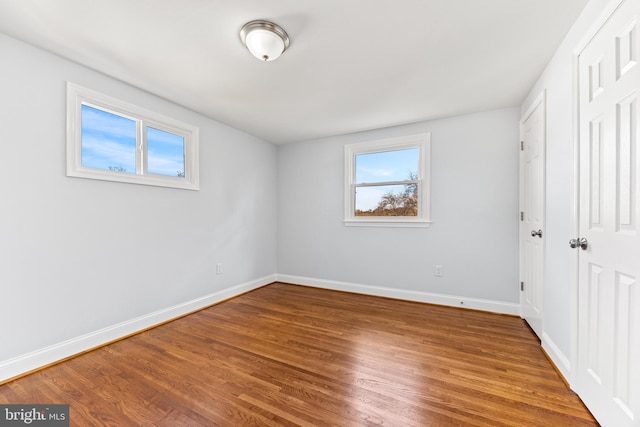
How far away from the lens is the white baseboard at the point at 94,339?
1.81 m

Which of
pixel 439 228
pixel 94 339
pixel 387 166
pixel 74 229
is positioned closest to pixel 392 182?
pixel 387 166

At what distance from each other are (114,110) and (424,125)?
3442 millimetres

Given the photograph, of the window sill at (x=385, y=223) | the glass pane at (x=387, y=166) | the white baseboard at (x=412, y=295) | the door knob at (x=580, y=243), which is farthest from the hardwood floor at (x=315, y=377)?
the glass pane at (x=387, y=166)

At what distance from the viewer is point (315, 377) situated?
181 cm

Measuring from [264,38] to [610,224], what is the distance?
2.24 meters

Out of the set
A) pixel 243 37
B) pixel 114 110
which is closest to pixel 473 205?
pixel 243 37

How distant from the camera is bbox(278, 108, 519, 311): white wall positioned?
2.99m

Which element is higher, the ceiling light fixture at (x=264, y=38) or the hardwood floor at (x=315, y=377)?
the ceiling light fixture at (x=264, y=38)

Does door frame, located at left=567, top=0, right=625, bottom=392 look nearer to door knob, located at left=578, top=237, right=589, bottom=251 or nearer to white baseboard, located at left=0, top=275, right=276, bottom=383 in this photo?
door knob, located at left=578, top=237, right=589, bottom=251

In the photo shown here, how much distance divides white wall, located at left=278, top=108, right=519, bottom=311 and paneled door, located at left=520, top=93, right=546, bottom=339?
15cm

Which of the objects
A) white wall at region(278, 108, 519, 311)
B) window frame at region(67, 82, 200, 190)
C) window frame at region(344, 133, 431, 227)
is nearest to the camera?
window frame at region(67, 82, 200, 190)

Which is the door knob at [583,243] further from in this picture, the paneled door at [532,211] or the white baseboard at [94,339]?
the white baseboard at [94,339]

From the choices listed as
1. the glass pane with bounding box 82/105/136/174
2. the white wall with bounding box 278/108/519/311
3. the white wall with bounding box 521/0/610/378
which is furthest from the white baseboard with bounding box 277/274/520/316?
the glass pane with bounding box 82/105/136/174

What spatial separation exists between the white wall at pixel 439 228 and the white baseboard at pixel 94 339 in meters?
1.70
